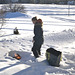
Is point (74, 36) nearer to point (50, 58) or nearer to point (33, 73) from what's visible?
point (50, 58)

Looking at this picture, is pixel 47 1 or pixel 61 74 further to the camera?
pixel 47 1

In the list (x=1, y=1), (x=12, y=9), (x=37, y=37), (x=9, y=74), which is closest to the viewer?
(x=9, y=74)

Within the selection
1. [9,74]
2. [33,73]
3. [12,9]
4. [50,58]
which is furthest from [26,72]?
[12,9]

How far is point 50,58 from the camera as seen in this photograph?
13.7ft

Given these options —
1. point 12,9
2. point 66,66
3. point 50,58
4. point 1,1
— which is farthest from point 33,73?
point 1,1

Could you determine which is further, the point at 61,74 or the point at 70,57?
the point at 70,57

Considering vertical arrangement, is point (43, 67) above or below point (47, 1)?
below

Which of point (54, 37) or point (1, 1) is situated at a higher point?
point (1, 1)

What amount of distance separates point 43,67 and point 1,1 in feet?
197

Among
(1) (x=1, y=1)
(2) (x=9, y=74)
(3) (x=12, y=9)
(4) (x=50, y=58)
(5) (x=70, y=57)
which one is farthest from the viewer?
(1) (x=1, y=1)

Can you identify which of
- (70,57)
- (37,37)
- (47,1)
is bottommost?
(70,57)

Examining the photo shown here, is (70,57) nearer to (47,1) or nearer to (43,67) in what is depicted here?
(43,67)

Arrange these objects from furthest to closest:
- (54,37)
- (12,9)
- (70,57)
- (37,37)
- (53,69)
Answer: (12,9) < (54,37) < (70,57) < (37,37) < (53,69)

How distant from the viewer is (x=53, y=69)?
3734 millimetres
